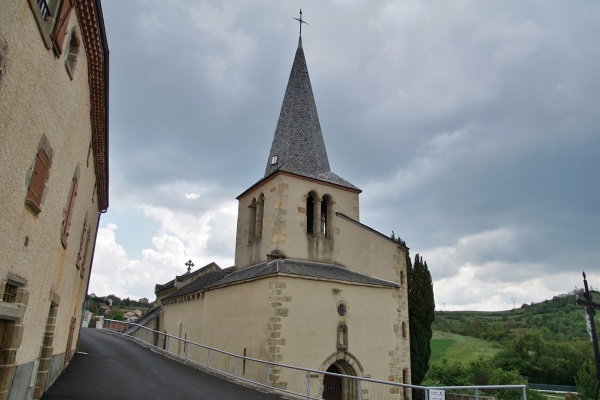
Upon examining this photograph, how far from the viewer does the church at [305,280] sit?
14430 millimetres

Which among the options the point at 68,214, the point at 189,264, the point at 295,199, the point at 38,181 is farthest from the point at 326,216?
the point at 189,264

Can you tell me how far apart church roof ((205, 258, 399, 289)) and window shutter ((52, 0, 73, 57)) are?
1021 cm

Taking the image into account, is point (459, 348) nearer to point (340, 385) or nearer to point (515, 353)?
point (515, 353)

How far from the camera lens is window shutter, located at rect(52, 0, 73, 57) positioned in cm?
517

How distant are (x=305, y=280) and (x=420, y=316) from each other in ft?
32.7

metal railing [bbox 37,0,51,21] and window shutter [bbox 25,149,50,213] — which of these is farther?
window shutter [bbox 25,149,50,213]

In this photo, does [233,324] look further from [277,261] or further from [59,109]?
[59,109]

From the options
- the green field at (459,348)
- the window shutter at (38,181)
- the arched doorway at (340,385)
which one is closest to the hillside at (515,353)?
the green field at (459,348)

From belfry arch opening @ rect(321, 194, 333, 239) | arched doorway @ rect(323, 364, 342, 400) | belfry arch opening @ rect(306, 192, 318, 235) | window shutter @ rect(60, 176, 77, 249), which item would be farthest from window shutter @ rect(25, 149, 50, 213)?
belfry arch opening @ rect(321, 194, 333, 239)

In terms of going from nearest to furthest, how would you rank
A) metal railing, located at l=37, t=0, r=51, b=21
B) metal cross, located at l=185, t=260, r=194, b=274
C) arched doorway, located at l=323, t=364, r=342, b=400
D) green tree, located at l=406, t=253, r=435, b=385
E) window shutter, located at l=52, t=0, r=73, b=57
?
metal railing, located at l=37, t=0, r=51, b=21
window shutter, located at l=52, t=0, r=73, b=57
arched doorway, located at l=323, t=364, r=342, b=400
green tree, located at l=406, t=253, r=435, b=385
metal cross, located at l=185, t=260, r=194, b=274

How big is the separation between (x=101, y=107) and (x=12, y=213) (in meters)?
4.86

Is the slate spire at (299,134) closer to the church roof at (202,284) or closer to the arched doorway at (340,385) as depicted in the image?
the church roof at (202,284)

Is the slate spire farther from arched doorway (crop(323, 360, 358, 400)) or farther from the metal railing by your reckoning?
the metal railing

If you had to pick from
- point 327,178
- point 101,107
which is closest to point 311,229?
point 327,178
